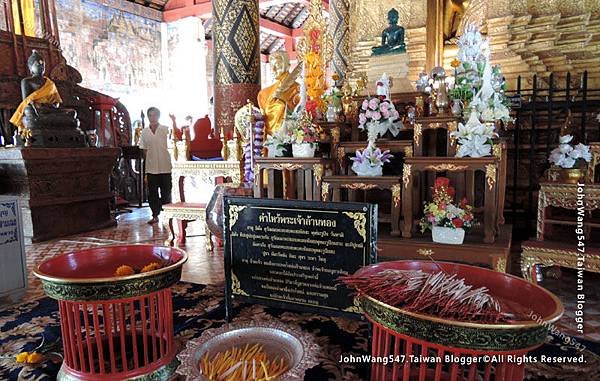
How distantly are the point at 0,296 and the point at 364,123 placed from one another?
121 inches

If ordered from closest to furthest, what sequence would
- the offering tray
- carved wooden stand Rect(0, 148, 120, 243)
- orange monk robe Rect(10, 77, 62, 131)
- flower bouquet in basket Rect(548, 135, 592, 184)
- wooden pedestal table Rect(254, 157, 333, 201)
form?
the offering tray → flower bouquet in basket Rect(548, 135, 592, 184) → wooden pedestal table Rect(254, 157, 333, 201) → carved wooden stand Rect(0, 148, 120, 243) → orange monk robe Rect(10, 77, 62, 131)

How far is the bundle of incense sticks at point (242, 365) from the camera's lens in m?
1.34

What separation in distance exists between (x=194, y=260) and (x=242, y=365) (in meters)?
2.89

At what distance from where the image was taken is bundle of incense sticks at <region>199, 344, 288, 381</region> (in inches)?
52.6

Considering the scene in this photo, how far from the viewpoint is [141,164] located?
7.73 m

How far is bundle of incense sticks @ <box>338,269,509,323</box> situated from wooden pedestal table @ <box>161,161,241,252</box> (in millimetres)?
3310

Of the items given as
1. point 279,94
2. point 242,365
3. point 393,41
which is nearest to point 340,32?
point 393,41

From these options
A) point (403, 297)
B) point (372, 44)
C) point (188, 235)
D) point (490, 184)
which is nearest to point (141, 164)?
point (188, 235)

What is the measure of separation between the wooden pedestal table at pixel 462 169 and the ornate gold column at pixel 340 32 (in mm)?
6053

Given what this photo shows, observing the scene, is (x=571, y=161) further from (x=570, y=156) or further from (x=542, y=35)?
(x=542, y=35)

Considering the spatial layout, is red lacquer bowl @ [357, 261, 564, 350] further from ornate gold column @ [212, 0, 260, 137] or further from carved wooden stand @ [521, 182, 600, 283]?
ornate gold column @ [212, 0, 260, 137]

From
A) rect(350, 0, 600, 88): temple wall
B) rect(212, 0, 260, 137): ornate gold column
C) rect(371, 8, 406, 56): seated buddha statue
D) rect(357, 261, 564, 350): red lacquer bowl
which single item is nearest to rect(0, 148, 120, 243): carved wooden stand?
rect(212, 0, 260, 137): ornate gold column

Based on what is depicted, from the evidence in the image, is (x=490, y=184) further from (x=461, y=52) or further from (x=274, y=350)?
(x=274, y=350)

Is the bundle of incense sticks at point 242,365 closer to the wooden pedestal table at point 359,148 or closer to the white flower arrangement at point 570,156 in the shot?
the wooden pedestal table at point 359,148
